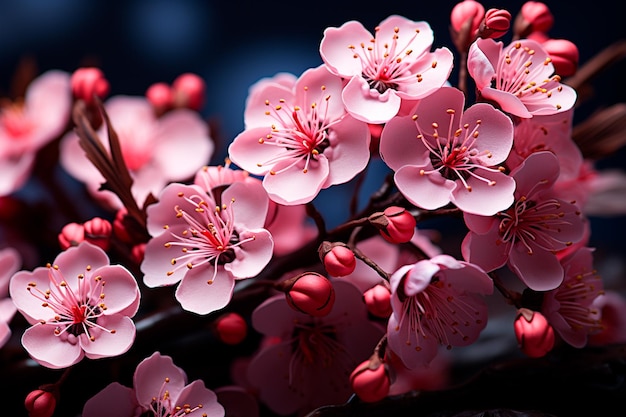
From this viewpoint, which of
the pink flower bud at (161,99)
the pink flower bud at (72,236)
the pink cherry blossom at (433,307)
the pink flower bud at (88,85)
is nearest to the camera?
the pink cherry blossom at (433,307)

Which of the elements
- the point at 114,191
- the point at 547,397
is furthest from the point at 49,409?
the point at 547,397

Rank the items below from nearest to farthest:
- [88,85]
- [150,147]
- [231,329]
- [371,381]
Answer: [371,381] → [231,329] → [88,85] → [150,147]

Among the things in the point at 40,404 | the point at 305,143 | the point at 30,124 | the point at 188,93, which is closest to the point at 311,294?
the point at 305,143

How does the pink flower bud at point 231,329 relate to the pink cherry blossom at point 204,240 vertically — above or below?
below

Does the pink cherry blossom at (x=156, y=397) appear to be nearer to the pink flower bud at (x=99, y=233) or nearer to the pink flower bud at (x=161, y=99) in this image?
the pink flower bud at (x=99, y=233)

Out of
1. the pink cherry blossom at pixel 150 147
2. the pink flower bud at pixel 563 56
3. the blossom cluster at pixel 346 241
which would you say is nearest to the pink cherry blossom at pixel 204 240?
the blossom cluster at pixel 346 241

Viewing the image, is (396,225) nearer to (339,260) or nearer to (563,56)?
(339,260)

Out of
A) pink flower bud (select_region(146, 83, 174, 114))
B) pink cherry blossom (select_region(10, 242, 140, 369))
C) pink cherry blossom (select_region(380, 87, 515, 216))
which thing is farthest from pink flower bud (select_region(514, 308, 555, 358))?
pink flower bud (select_region(146, 83, 174, 114))
